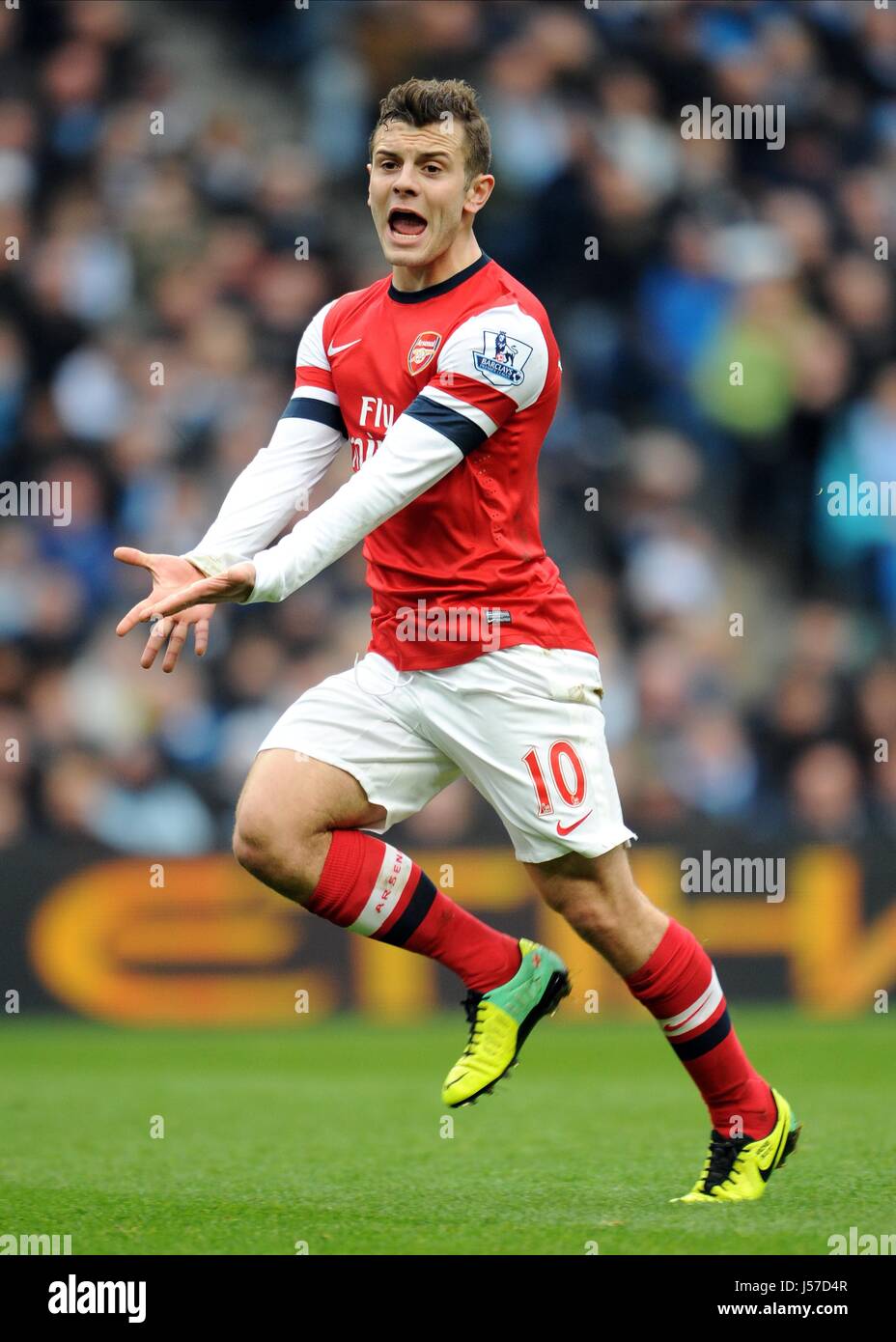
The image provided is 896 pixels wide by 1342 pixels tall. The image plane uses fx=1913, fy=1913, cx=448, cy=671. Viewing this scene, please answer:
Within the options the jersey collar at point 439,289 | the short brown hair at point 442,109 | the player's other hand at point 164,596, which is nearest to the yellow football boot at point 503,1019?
the player's other hand at point 164,596

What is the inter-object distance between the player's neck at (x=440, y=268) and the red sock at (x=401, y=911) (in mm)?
1302

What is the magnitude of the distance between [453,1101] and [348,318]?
1874 mm

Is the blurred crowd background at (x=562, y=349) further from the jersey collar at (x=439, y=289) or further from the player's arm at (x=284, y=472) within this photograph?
the jersey collar at (x=439, y=289)

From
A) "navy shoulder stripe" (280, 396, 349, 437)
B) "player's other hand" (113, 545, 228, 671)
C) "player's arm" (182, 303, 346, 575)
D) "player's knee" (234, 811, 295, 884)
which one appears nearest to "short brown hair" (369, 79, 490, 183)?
"player's arm" (182, 303, 346, 575)

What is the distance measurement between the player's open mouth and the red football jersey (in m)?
0.15

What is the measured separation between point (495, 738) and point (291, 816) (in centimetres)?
50

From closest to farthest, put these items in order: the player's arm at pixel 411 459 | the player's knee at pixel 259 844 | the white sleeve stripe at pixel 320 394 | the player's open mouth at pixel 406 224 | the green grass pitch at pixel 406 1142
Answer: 1. the green grass pitch at pixel 406 1142
2. the player's arm at pixel 411 459
3. the player's knee at pixel 259 844
4. the player's open mouth at pixel 406 224
5. the white sleeve stripe at pixel 320 394

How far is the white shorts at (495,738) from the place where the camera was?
14.3 ft

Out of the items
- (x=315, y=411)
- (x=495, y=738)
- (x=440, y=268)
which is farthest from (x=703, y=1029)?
(x=440, y=268)

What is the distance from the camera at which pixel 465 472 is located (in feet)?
14.5

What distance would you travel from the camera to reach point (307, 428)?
15.5 ft

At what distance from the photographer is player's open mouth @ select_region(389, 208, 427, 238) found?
14.4 feet
